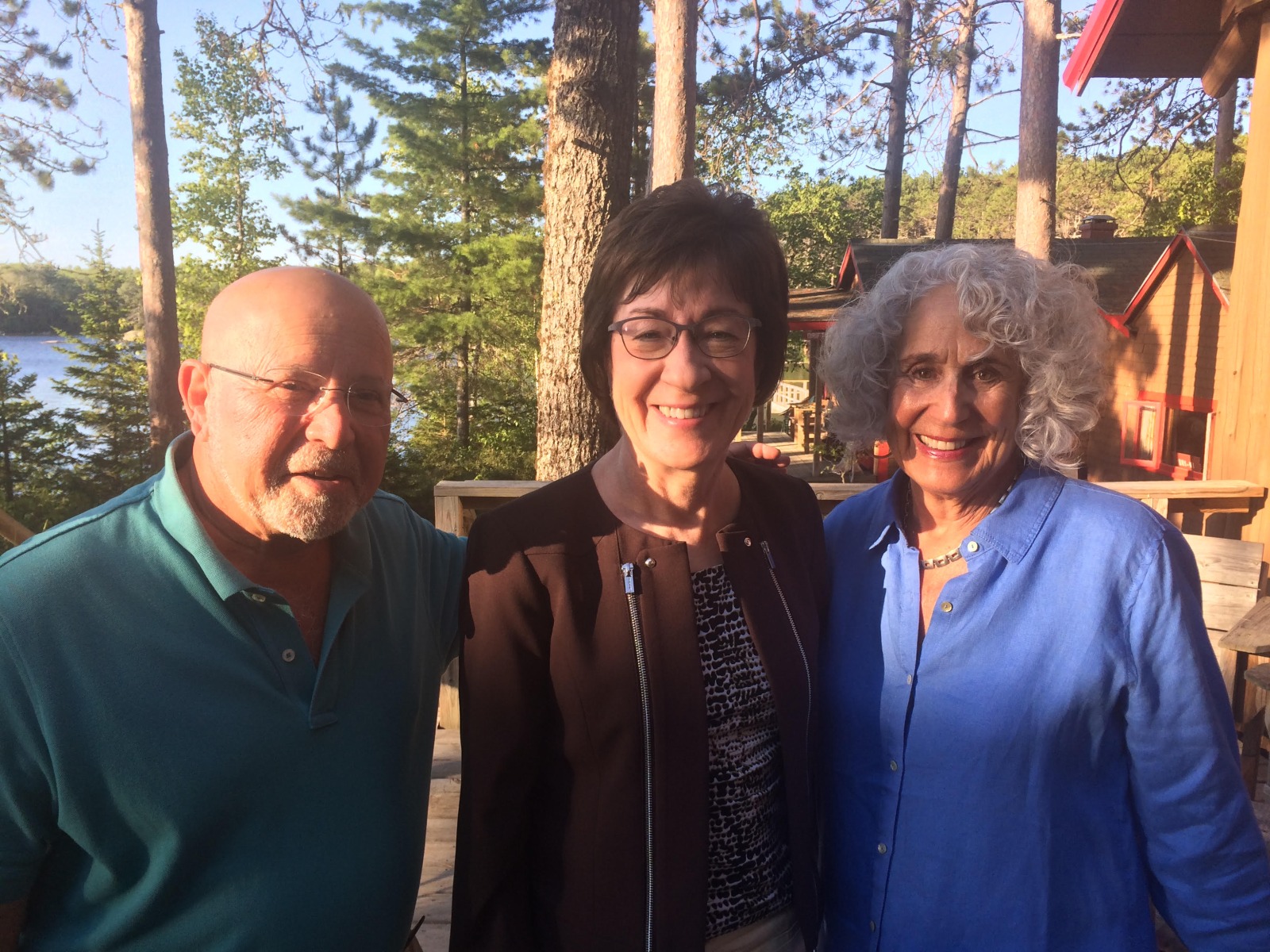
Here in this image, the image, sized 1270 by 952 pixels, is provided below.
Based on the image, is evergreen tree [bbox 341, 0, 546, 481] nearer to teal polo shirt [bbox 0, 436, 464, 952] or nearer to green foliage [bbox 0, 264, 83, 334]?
green foliage [bbox 0, 264, 83, 334]

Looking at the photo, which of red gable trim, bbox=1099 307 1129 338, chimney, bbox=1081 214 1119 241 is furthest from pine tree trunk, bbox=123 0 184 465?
chimney, bbox=1081 214 1119 241

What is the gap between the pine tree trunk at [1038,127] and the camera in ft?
36.5

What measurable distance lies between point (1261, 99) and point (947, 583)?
505 centimetres

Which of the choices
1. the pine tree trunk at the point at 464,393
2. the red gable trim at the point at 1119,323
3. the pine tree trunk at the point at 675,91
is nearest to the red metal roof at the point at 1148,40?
the pine tree trunk at the point at 675,91

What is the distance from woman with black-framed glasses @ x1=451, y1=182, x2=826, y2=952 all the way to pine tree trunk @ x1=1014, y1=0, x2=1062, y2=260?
11038mm

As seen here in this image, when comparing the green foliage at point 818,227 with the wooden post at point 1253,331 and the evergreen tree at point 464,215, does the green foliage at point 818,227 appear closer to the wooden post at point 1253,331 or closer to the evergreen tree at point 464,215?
the evergreen tree at point 464,215

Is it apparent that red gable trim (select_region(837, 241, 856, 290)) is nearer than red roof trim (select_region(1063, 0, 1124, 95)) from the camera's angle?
No

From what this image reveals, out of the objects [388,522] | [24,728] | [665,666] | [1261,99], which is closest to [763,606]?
[665,666]

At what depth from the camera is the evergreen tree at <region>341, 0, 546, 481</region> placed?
17875 mm

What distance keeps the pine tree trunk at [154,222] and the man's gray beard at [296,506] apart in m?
11.1

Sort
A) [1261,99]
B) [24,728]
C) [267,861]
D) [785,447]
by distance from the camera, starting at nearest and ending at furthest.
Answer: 1. [24,728]
2. [267,861]
3. [1261,99]
4. [785,447]

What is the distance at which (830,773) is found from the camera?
186 centimetres

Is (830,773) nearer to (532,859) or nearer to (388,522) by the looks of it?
(532,859)

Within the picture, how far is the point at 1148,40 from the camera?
717 centimetres
